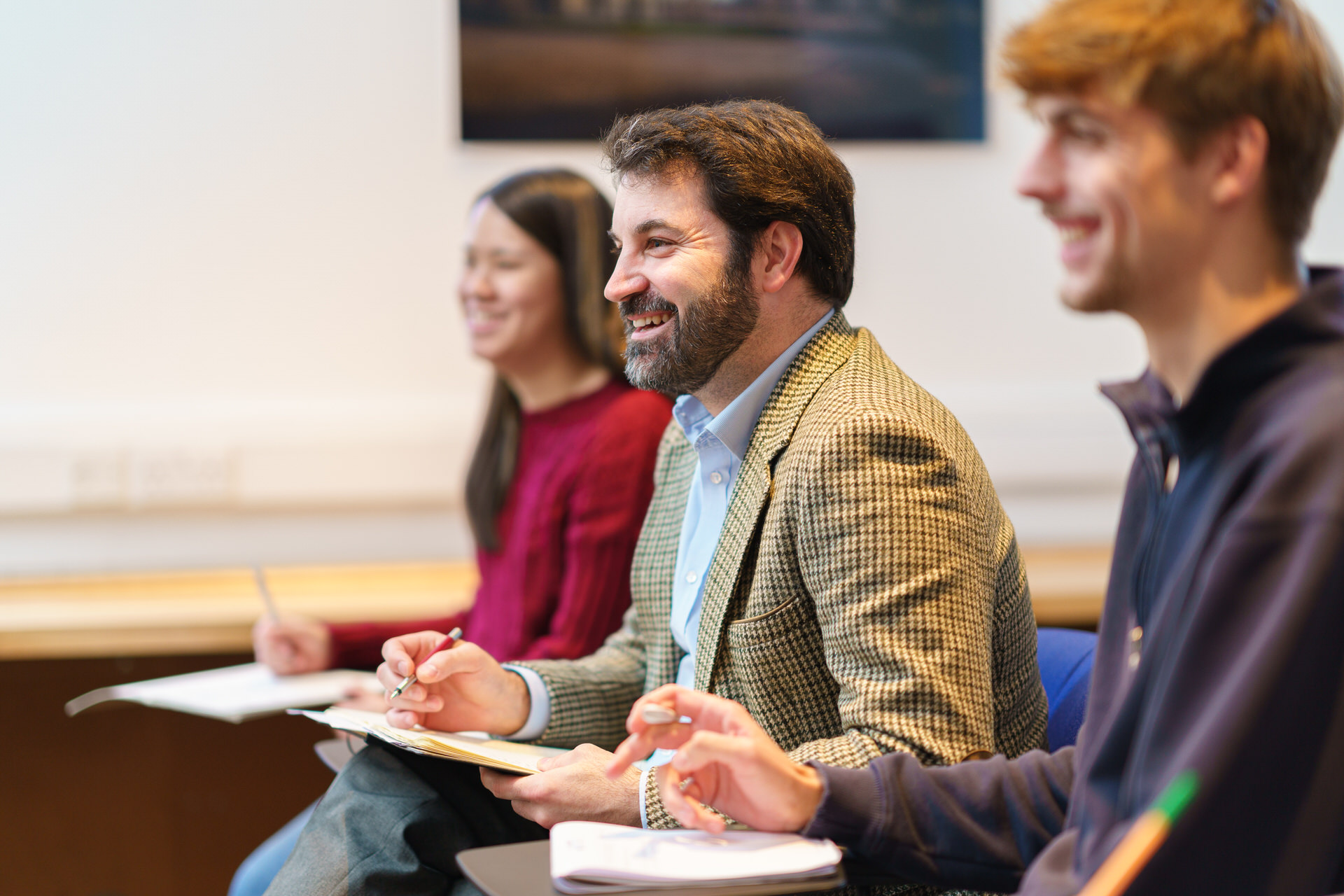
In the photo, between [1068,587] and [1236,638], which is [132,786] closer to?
[1068,587]

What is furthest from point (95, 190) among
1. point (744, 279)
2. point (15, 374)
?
point (744, 279)

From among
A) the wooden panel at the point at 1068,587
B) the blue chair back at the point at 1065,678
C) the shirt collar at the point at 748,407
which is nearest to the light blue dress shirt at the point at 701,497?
the shirt collar at the point at 748,407

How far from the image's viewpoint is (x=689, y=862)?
0.93 m

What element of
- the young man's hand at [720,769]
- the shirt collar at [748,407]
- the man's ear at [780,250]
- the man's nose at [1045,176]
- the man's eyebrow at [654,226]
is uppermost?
the man's nose at [1045,176]

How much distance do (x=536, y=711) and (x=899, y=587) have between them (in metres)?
0.60

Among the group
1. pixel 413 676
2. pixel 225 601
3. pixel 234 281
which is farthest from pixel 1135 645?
pixel 234 281

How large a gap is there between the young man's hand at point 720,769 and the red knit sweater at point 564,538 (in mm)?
854

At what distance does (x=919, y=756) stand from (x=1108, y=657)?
223 millimetres

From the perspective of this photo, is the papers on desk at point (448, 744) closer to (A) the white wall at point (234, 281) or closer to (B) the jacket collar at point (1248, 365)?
(B) the jacket collar at point (1248, 365)

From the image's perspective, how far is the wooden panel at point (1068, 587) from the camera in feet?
7.95

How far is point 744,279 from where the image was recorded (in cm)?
135

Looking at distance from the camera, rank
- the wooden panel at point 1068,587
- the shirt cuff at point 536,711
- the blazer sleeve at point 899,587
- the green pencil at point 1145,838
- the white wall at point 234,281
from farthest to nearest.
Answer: the white wall at point 234,281 < the wooden panel at point 1068,587 < the shirt cuff at point 536,711 < the blazer sleeve at point 899,587 < the green pencil at point 1145,838

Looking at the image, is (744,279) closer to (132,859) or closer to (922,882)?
(922,882)

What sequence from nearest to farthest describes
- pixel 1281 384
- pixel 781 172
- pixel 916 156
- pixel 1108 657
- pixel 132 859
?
pixel 1281 384, pixel 1108 657, pixel 781 172, pixel 132 859, pixel 916 156
